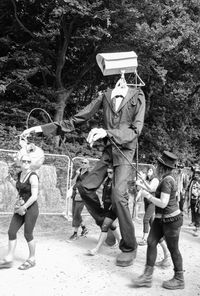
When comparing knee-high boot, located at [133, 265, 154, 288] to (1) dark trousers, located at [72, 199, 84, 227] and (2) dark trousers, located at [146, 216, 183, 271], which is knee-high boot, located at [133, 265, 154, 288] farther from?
(1) dark trousers, located at [72, 199, 84, 227]

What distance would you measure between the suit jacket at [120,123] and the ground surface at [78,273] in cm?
135

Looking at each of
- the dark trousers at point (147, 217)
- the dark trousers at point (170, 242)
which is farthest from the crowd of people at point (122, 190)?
the dark trousers at point (147, 217)

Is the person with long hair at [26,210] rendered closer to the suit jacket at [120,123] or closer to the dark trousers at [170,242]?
the suit jacket at [120,123]

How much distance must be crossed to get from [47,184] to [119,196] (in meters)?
3.82

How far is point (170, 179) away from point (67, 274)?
160 cm

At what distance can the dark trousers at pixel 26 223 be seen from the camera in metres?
4.30

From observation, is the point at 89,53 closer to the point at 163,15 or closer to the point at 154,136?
the point at 163,15

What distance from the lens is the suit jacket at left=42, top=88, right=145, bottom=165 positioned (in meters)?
4.57

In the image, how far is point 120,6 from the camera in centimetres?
1105

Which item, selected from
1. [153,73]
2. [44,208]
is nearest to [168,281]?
[44,208]

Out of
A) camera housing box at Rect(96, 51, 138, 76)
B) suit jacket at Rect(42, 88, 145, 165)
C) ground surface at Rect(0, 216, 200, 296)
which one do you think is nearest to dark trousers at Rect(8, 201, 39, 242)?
ground surface at Rect(0, 216, 200, 296)

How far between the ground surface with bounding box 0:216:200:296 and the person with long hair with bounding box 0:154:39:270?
21 cm

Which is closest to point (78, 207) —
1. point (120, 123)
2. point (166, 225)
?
point (120, 123)

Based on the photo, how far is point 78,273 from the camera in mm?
4102
